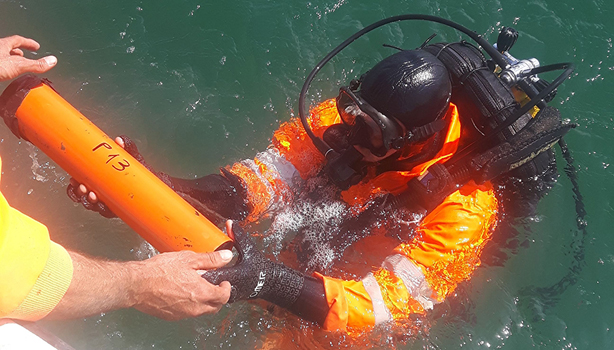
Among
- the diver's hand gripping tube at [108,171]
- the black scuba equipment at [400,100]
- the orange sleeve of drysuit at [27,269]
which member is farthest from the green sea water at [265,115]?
the orange sleeve of drysuit at [27,269]

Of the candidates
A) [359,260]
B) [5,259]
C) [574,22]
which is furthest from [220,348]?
[574,22]

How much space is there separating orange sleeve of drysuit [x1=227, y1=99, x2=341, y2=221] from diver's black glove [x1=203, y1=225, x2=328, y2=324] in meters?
0.80

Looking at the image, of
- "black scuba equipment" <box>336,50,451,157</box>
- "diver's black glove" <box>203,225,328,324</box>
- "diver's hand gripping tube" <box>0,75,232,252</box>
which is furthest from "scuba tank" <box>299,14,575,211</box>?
"diver's hand gripping tube" <box>0,75,232,252</box>

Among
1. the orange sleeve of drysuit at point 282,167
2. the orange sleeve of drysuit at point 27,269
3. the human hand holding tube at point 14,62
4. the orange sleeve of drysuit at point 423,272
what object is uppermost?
the human hand holding tube at point 14,62

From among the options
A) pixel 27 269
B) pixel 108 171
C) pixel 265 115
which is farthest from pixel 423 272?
pixel 265 115

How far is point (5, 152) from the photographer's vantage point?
4180 millimetres

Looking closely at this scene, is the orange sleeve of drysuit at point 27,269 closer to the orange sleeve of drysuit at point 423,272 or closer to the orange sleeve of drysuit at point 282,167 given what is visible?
the orange sleeve of drysuit at point 423,272

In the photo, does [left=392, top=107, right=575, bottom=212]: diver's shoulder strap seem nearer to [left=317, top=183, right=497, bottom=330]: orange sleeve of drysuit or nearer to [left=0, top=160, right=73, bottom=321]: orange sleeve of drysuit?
[left=317, top=183, right=497, bottom=330]: orange sleeve of drysuit

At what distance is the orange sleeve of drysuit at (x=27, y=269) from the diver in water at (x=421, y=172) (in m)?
0.74

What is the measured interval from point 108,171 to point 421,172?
1982mm

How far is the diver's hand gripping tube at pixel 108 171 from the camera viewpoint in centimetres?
254

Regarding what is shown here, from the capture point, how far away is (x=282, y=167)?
3.52m

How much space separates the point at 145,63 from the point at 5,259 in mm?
3146

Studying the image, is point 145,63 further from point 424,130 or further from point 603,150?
point 603,150
